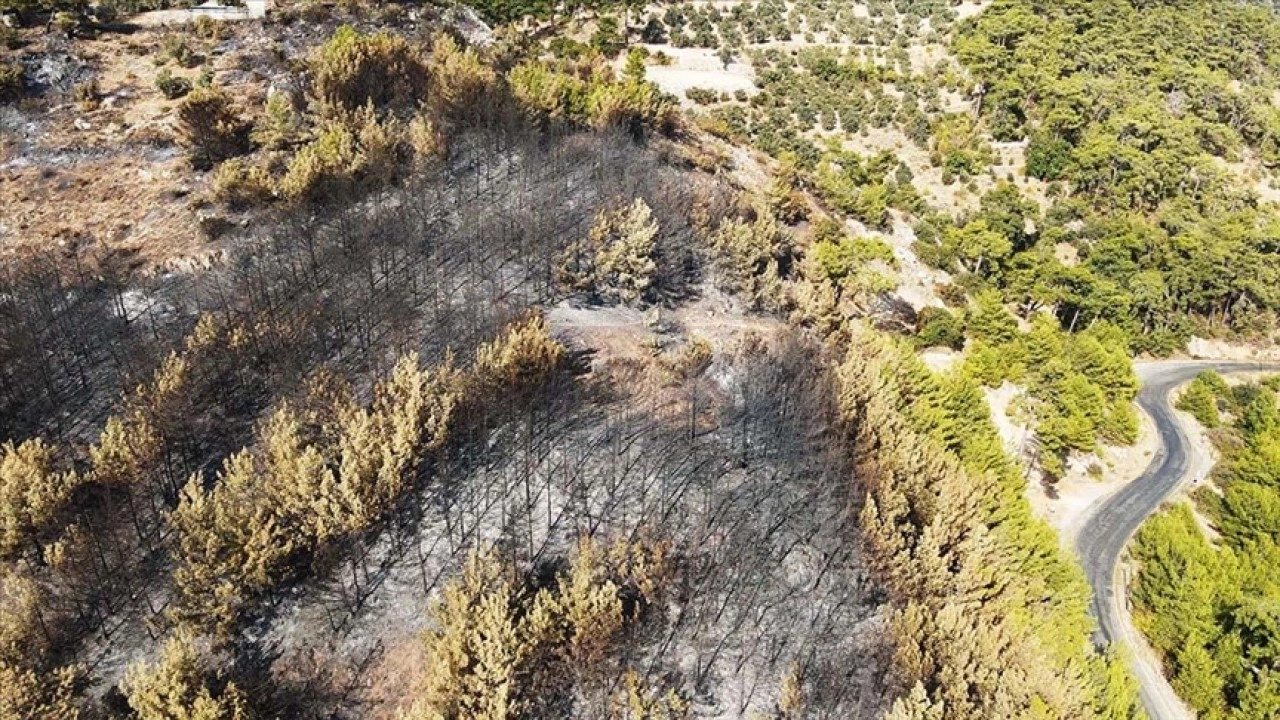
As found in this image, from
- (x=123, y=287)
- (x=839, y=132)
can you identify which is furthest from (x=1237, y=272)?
(x=123, y=287)

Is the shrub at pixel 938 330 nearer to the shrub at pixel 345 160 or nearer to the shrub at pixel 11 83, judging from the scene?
the shrub at pixel 345 160

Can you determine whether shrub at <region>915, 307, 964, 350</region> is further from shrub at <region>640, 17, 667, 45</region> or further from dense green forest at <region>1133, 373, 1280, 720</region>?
shrub at <region>640, 17, 667, 45</region>

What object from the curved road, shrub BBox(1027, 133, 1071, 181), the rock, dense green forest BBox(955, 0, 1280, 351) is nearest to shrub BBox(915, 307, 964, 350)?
dense green forest BBox(955, 0, 1280, 351)

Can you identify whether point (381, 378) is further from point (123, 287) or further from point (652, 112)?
point (652, 112)

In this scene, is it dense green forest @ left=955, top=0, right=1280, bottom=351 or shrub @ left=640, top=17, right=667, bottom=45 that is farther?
shrub @ left=640, top=17, right=667, bottom=45

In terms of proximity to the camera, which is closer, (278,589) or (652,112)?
(278,589)

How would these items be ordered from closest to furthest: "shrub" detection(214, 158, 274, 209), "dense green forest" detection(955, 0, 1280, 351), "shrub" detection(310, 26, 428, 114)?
"shrub" detection(214, 158, 274, 209), "shrub" detection(310, 26, 428, 114), "dense green forest" detection(955, 0, 1280, 351)

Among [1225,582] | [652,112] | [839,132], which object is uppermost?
[652,112]
